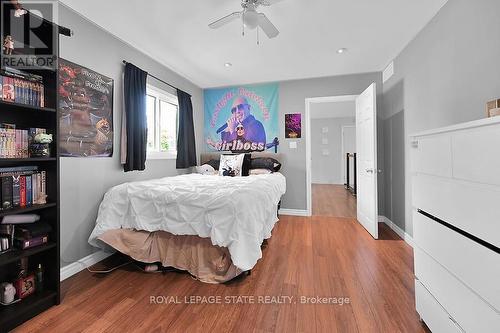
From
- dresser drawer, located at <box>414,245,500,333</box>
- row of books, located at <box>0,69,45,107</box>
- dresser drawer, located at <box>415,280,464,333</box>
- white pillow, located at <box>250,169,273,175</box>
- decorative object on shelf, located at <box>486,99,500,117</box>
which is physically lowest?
dresser drawer, located at <box>415,280,464,333</box>

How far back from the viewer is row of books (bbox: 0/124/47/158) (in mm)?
1440

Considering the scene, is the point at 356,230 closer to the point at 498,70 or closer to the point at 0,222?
the point at 498,70

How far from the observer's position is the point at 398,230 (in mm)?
3051

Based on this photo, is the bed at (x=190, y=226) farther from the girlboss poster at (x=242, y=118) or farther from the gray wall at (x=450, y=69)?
the girlboss poster at (x=242, y=118)

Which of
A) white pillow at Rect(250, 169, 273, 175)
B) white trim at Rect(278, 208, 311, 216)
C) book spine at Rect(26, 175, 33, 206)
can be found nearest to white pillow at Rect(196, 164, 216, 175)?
white pillow at Rect(250, 169, 273, 175)

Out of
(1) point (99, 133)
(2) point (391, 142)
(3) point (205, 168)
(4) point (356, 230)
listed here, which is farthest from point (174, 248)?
(2) point (391, 142)

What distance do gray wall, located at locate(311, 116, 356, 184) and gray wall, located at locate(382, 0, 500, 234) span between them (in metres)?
4.94

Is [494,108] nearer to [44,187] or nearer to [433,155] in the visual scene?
[433,155]

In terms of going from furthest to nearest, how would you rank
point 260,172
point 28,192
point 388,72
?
point 260,172
point 388,72
point 28,192

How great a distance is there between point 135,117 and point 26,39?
44.9 inches

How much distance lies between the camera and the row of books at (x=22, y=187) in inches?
56.6

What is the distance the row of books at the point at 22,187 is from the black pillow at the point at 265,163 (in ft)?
8.71

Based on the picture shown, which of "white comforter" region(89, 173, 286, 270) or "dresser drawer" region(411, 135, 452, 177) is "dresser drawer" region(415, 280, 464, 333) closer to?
"dresser drawer" region(411, 135, 452, 177)

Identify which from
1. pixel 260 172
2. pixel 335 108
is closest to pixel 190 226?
pixel 260 172
